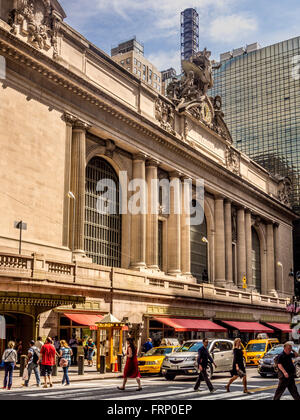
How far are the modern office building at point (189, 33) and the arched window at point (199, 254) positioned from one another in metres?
69.7

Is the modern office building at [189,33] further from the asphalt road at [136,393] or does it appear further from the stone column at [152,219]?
the asphalt road at [136,393]

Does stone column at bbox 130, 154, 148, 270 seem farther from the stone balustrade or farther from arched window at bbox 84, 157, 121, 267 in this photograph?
the stone balustrade

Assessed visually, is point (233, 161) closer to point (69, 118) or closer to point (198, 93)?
point (198, 93)

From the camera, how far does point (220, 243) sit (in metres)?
54.7

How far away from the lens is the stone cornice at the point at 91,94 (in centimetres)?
3142

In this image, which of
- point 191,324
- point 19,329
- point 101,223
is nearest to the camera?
point 19,329

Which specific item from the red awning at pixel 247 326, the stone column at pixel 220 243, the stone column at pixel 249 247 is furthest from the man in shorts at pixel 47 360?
the stone column at pixel 249 247

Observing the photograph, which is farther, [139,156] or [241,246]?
[241,246]

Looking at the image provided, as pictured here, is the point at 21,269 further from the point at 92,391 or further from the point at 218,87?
the point at 218,87

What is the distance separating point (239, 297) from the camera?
49625 millimetres

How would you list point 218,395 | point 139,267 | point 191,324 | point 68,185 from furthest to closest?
point 139,267, point 191,324, point 68,185, point 218,395

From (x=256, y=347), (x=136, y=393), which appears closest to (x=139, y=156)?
(x=256, y=347)

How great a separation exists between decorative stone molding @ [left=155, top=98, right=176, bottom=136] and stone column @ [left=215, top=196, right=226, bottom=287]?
35.6ft

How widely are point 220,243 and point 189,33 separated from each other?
7263cm
